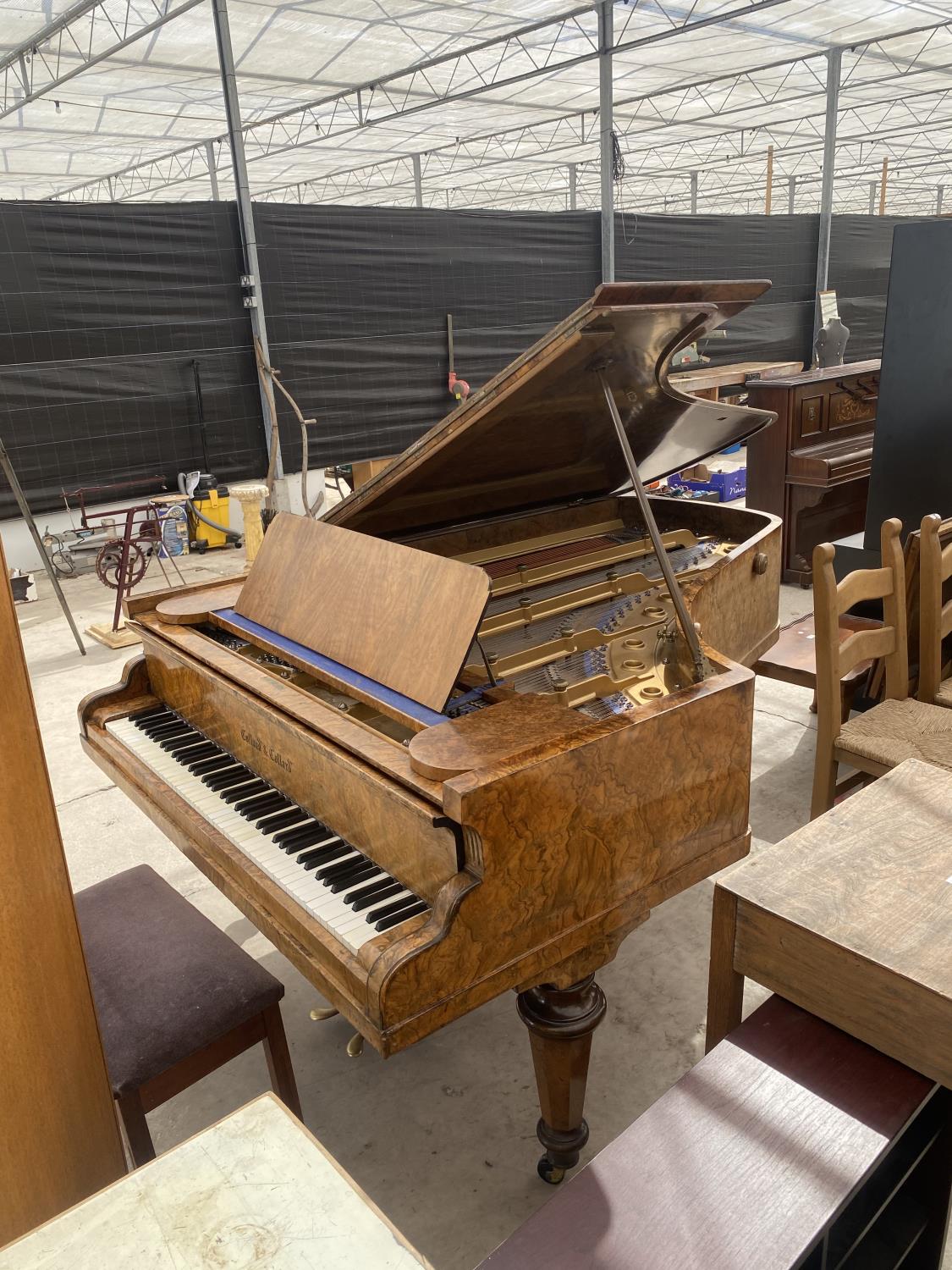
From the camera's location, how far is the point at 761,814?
10.3ft

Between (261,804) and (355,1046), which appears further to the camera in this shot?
(355,1046)

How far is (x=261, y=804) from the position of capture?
188 centimetres

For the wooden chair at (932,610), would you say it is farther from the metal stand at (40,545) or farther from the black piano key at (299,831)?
the metal stand at (40,545)

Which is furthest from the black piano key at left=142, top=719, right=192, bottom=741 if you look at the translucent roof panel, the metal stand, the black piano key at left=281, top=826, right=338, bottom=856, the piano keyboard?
the translucent roof panel

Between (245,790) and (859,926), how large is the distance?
4.01 ft

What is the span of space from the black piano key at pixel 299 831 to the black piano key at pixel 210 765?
36cm

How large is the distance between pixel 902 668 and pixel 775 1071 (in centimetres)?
182

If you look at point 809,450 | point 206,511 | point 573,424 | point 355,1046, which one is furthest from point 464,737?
point 206,511

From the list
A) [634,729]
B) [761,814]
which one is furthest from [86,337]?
[634,729]

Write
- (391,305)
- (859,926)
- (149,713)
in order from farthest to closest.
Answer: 1. (391,305)
2. (149,713)
3. (859,926)

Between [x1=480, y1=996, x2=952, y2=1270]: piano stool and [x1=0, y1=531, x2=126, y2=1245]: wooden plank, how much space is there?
0.60 m

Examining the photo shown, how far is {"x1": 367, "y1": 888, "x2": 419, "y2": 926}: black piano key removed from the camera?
1.50m

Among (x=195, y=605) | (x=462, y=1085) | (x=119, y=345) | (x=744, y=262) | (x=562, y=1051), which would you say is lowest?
(x=462, y=1085)

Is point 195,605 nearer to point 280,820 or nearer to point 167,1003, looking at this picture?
point 280,820
